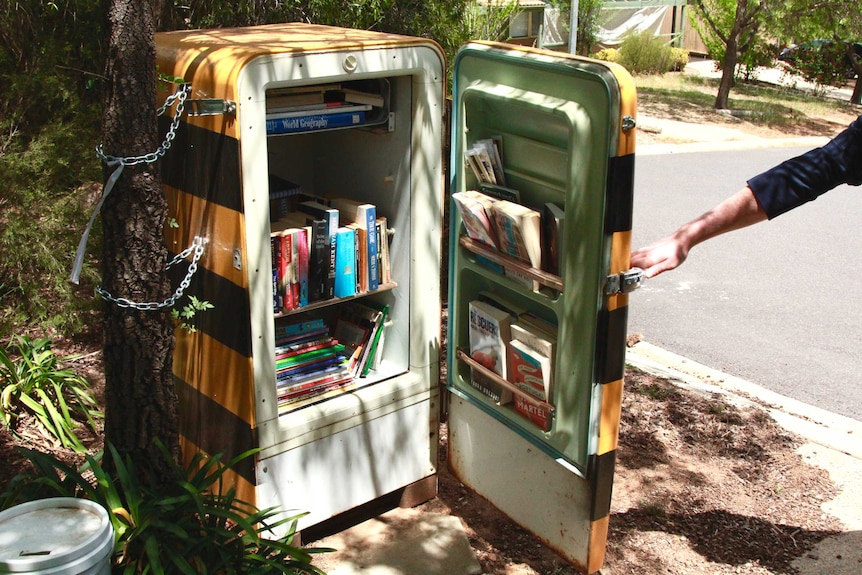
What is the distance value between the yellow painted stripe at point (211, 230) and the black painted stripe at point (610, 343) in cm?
126

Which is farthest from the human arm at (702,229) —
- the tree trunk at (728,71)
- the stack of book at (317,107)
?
the tree trunk at (728,71)

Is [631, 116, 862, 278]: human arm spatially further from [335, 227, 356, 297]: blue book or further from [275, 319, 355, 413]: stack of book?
[275, 319, 355, 413]: stack of book

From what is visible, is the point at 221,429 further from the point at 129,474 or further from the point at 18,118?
the point at 18,118

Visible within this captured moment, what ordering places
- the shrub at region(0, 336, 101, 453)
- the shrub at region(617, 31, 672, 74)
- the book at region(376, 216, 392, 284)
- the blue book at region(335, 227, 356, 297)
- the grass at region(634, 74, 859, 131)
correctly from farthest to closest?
1. the shrub at region(617, 31, 672, 74)
2. the grass at region(634, 74, 859, 131)
3. the shrub at region(0, 336, 101, 453)
4. the book at region(376, 216, 392, 284)
5. the blue book at region(335, 227, 356, 297)

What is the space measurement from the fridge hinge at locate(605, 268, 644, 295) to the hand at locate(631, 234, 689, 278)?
0.22ft

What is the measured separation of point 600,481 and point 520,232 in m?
0.96

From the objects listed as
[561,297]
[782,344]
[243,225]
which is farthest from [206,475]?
[782,344]

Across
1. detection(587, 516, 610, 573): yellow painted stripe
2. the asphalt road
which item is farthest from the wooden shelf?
the asphalt road

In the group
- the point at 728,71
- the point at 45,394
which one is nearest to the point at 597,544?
the point at 45,394

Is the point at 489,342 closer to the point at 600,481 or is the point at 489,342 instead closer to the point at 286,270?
the point at 600,481

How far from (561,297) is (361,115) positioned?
112 centimetres

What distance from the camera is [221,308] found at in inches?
136

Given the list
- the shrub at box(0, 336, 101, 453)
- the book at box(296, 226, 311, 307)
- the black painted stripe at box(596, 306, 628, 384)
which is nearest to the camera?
the black painted stripe at box(596, 306, 628, 384)

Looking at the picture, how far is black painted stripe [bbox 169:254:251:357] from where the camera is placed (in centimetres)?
334
